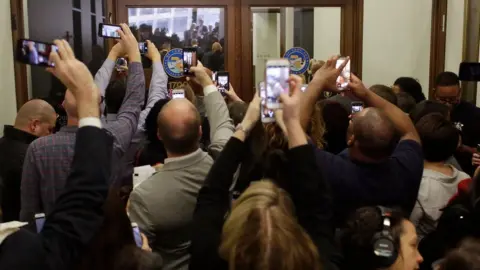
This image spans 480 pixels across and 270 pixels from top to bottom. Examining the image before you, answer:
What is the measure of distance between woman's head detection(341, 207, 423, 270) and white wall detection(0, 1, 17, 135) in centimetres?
342

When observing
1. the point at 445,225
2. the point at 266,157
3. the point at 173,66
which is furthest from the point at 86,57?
the point at 445,225

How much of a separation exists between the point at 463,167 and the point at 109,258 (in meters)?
2.64

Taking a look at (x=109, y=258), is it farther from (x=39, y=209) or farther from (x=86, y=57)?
(x=86, y=57)

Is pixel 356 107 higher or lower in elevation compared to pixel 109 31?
lower

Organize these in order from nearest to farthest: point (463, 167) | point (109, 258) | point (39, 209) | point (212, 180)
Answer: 1. point (109, 258)
2. point (212, 180)
3. point (39, 209)
4. point (463, 167)

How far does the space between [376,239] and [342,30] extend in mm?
4763

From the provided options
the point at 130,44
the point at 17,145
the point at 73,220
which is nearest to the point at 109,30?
the point at 130,44

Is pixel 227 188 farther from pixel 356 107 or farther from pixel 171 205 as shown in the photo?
pixel 356 107

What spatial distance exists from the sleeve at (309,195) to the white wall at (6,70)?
3288 millimetres

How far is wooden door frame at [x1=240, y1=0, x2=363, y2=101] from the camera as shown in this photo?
19.2 ft

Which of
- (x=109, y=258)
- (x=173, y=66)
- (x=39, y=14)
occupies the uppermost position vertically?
(x=39, y=14)

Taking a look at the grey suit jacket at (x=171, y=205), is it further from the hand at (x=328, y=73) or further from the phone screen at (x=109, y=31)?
the phone screen at (x=109, y=31)

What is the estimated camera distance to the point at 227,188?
1.80m

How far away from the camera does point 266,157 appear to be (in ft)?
6.60
